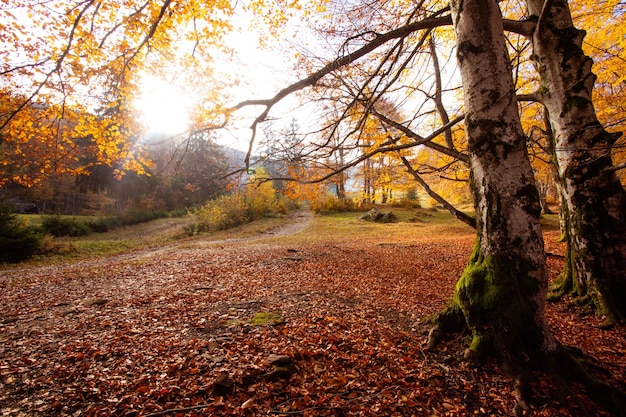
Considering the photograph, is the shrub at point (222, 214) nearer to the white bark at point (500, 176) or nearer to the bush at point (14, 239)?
the bush at point (14, 239)

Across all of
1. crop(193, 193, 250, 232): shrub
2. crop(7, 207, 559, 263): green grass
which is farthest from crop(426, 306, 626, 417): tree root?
crop(193, 193, 250, 232): shrub

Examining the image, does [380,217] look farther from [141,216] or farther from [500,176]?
[141,216]

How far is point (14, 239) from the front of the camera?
870 cm

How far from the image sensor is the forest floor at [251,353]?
2061mm

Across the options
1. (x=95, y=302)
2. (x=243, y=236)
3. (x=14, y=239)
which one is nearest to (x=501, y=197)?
(x=95, y=302)

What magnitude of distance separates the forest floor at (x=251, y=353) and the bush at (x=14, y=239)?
5.29 metres

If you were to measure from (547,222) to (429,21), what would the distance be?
15380mm

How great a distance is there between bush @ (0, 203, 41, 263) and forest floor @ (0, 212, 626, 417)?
529 centimetres

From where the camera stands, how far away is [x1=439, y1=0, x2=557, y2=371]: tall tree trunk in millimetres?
2203

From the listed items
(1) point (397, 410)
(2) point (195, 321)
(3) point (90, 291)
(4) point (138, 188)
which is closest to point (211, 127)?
(2) point (195, 321)

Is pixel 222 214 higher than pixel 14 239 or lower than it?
higher

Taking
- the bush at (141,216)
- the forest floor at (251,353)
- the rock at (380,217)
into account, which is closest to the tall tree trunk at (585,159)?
the forest floor at (251,353)

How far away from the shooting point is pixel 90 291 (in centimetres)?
473

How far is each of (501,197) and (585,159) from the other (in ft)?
7.00
